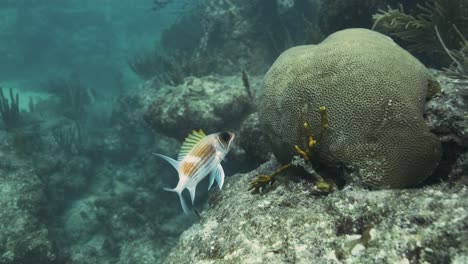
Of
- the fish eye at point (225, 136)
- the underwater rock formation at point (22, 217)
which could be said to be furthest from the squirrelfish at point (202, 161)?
the underwater rock formation at point (22, 217)

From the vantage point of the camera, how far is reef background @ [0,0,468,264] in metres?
1.93

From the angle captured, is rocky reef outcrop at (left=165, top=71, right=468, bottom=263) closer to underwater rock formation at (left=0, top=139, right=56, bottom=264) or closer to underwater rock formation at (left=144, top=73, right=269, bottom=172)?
underwater rock formation at (left=144, top=73, right=269, bottom=172)

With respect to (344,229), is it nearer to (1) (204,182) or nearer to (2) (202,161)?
(2) (202,161)

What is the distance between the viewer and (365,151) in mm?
2309

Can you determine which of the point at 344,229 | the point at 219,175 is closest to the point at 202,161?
the point at 219,175

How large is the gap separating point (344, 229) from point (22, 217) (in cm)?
643

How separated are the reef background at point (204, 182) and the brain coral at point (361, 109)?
7.2 inches

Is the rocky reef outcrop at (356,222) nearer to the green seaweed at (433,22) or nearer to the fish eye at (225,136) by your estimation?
the fish eye at (225,136)

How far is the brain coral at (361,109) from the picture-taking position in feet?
7.54

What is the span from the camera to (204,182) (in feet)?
24.3

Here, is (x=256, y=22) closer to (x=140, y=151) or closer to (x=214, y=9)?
(x=214, y=9)

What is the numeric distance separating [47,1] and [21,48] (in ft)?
17.3

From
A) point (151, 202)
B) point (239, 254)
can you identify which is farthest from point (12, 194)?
point (239, 254)

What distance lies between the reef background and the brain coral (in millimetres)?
184
